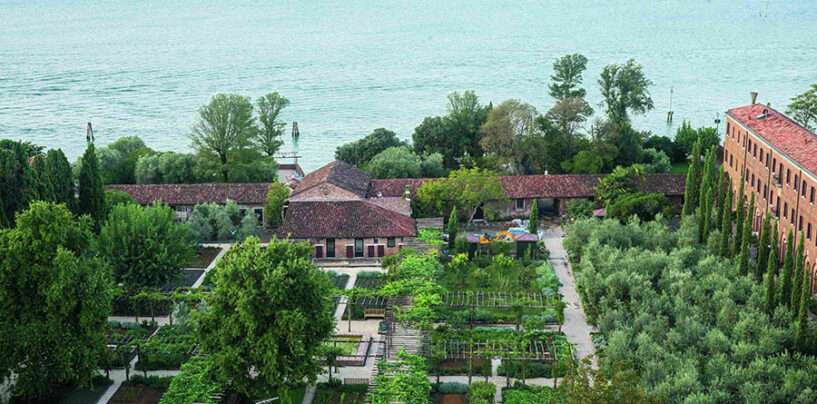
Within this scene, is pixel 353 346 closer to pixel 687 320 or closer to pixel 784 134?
pixel 687 320

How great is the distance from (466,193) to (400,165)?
11619 mm

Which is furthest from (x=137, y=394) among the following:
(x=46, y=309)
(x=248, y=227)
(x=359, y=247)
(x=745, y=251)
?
(x=745, y=251)

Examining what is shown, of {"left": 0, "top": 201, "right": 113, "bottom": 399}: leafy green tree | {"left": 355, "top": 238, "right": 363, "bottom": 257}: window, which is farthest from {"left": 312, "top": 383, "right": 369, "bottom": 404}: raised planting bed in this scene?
{"left": 355, "top": 238, "right": 363, "bottom": 257}: window

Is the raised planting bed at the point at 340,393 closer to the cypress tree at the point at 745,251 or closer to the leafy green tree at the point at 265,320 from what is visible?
the leafy green tree at the point at 265,320

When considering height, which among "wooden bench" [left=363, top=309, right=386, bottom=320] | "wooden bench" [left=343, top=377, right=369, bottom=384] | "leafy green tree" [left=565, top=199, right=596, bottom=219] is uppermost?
"leafy green tree" [left=565, top=199, right=596, bottom=219]

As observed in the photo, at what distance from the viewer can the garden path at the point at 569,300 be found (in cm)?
4456

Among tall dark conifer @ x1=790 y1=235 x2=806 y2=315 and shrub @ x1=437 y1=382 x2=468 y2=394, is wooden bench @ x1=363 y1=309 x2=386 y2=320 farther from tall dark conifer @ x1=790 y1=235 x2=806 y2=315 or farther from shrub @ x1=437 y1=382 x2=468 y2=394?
tall dark conifer @ x1=790 y1=235 x2=806 y2=315

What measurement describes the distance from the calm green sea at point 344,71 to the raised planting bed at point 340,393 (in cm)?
5362

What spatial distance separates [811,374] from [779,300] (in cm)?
692

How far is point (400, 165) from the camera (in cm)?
7256

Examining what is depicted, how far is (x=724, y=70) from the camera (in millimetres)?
140750

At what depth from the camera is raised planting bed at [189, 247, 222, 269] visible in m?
57.1

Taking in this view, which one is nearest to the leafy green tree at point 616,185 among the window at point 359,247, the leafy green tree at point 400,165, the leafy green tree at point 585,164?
the leafy green tree at point 585,164

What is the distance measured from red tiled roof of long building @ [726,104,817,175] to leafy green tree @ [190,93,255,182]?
3748 cm
